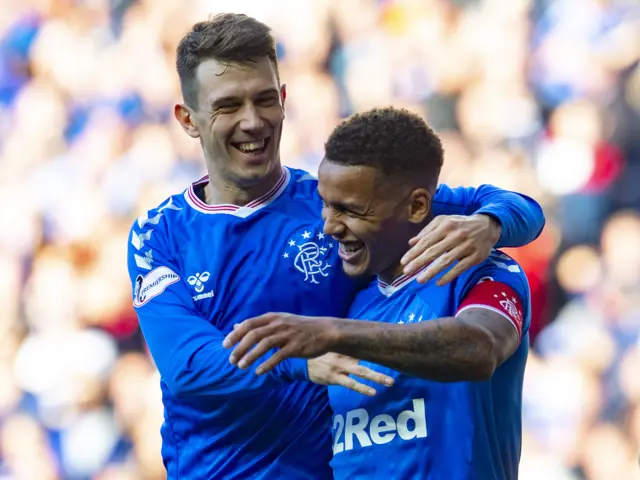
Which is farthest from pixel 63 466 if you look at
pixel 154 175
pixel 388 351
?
pixel 388 351

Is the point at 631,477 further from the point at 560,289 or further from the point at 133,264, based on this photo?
the point at 133,264

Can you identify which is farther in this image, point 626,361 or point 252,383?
point 626,361

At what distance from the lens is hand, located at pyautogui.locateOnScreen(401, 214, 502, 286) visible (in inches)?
85.0

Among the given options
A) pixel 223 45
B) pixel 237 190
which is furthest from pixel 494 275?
pixel 223 45

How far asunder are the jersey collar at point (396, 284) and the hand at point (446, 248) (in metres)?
0.18

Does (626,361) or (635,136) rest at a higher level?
(635,136)

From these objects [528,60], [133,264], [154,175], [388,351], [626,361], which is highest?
[528,60]

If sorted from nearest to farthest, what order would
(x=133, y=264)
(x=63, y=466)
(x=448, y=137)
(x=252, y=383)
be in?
1. (x=252, y=383)
2. (x=133, y=264)
3. (x=63, y=466)
4. (x=448, y=137)

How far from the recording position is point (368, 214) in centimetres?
238

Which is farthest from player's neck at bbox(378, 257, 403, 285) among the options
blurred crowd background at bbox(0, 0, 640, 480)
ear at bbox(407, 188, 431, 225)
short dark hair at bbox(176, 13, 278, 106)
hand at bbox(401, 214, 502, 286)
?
blurred crowd background at bbox(0, 0, 640, 480)

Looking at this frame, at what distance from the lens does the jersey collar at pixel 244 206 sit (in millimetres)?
2666

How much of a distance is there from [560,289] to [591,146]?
0.71m

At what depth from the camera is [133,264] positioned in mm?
2656

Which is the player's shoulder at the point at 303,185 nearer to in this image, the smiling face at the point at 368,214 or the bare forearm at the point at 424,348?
the smiling face at the point at 368,214
